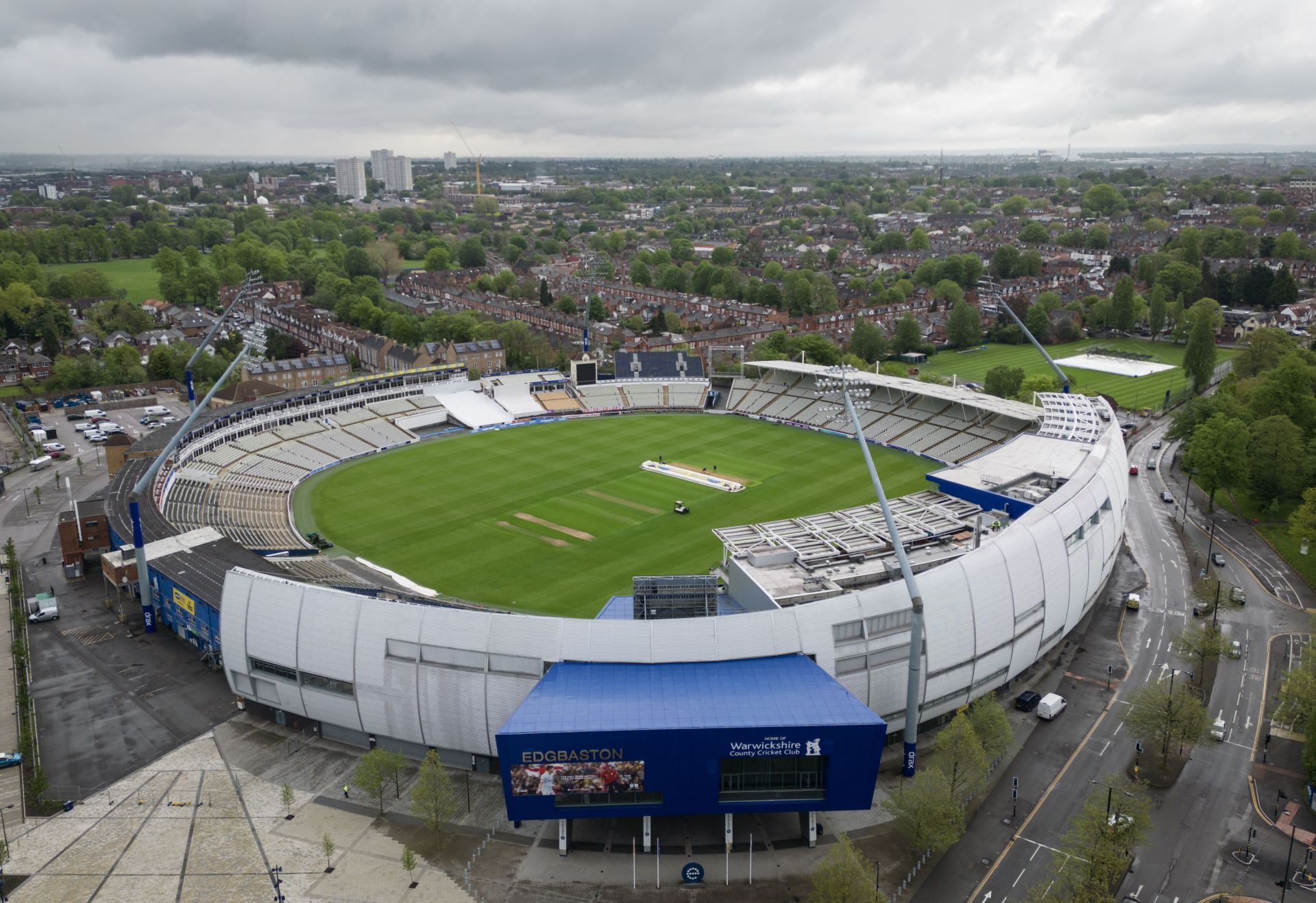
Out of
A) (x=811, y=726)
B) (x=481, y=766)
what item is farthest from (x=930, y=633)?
(x=481, y=766)

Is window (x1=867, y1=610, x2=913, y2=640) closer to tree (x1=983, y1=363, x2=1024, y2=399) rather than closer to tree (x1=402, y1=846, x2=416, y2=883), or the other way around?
tree (x1=402, y1=846, x2=416, y2=883)

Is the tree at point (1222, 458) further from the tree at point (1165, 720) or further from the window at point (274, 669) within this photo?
the window at point (274, 669)

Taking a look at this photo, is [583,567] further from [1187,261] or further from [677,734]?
[1187,261]

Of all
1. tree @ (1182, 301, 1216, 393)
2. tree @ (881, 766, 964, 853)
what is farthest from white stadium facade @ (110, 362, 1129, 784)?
tree @ (1182, 301, 1216, 393)

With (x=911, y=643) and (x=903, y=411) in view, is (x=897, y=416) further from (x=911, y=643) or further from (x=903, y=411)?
(x=911, y=643)

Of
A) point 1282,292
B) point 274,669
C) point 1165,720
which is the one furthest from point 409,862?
point 1282,292

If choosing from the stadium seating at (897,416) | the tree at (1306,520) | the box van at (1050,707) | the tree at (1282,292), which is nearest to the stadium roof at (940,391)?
the stadium seating at (897,416)
